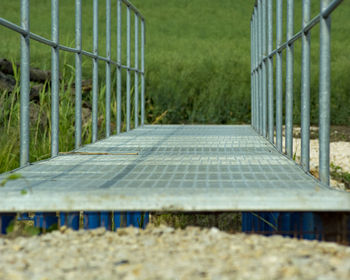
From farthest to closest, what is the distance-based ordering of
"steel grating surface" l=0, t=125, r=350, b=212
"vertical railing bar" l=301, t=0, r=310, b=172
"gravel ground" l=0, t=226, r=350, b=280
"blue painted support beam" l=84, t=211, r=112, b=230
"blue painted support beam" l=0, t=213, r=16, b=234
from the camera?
1. "vertical railing bar" l=301, t=0, r=310, b=172
2. "blue painted support beam" l=84, t=211, r=112, b=230
3. "blue painted support beam" l=0, t=213, r=16, b=234
4. "steel grating surface" l=0, t=125, r=350, b=212
5. "gravel ground" l=0, t=226, r=350, b=280

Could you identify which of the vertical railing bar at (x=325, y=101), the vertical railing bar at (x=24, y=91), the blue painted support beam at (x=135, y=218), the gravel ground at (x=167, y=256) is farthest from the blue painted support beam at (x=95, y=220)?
the vertical railing bar at (x=325, y=101)

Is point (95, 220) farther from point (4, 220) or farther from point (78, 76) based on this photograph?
point (78, 76)

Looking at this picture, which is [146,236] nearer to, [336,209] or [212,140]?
[336,209]

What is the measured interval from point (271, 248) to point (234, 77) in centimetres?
833

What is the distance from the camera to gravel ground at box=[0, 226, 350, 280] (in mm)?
1426

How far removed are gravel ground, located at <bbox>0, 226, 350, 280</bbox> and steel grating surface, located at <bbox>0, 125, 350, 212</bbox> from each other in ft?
0.33

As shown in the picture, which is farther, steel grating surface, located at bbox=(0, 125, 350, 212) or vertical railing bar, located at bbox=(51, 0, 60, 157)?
vertical railing bar, located at bbox=(51, 0, 60, 157)

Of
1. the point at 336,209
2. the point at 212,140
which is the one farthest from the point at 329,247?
the point at 212,140

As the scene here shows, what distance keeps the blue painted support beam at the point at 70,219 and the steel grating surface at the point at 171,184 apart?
106 mm

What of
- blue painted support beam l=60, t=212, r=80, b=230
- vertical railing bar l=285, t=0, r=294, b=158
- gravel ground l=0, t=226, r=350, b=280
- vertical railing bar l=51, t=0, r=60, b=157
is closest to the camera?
gravel ground l=0, t=226, r=350, b=280

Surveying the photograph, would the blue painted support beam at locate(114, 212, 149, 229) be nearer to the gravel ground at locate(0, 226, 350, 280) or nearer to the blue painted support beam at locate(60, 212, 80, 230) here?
the blue painted support beam at locate(60, 212, 80, 230)

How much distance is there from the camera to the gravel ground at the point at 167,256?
1.43 meters

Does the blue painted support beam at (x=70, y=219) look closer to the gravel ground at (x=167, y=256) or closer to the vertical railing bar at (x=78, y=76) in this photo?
the gravel ground at (x=167, y=256)

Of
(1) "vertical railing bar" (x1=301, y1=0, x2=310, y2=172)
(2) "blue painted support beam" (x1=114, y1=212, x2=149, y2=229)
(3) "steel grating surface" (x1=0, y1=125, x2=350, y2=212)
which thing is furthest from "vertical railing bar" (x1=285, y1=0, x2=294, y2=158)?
(2) "blue painted support beam" (x1=114, y1=212, x2=149, y2=229)
